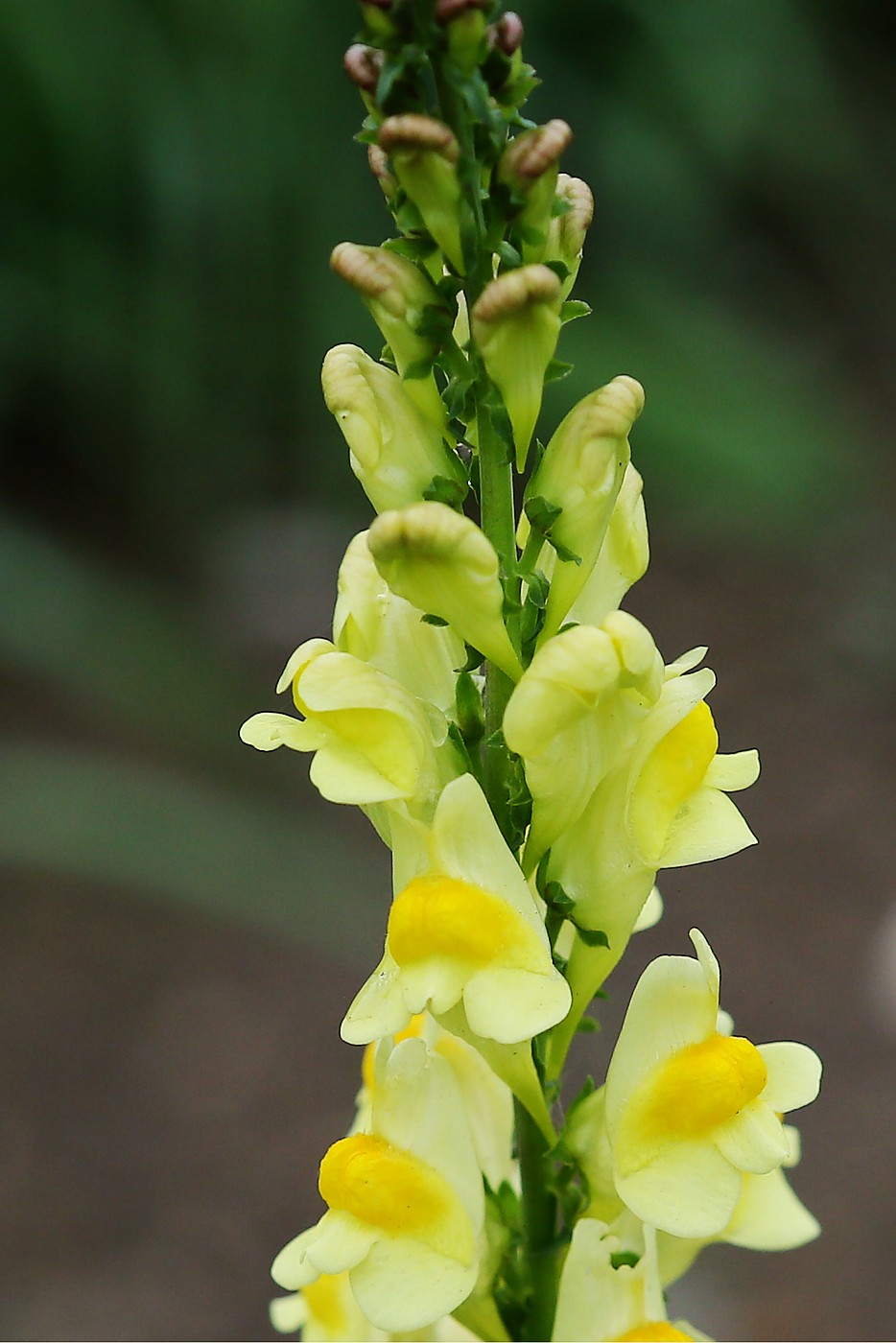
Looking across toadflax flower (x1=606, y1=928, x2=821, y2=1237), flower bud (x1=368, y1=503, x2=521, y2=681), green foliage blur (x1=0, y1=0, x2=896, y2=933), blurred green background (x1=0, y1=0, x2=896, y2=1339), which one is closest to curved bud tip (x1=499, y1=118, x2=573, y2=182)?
flower bud (x1=368, y1=503, x2=521, y2=681)

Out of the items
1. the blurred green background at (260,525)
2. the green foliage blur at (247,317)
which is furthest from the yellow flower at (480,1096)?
the green foliage blur at (247,317)

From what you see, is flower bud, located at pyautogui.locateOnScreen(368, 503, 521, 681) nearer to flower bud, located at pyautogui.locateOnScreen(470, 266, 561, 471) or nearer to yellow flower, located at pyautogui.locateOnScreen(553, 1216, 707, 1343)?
flower bud, located at pyautogui.locateOnScreen(470, 266, 561, 471)

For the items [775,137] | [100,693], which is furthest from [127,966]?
[775,137]

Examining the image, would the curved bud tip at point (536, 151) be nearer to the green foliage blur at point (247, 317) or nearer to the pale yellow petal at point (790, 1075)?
the pale yellow petal at point (790, 1075)

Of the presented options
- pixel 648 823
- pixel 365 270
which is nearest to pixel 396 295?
pixel 365 270

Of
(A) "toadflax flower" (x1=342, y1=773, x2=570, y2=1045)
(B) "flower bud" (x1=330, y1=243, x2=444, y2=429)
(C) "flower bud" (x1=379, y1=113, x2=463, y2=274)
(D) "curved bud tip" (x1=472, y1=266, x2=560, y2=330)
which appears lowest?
(A) "toadflax flower" (x1=342, y1=773, x2=570, y2=1045)
